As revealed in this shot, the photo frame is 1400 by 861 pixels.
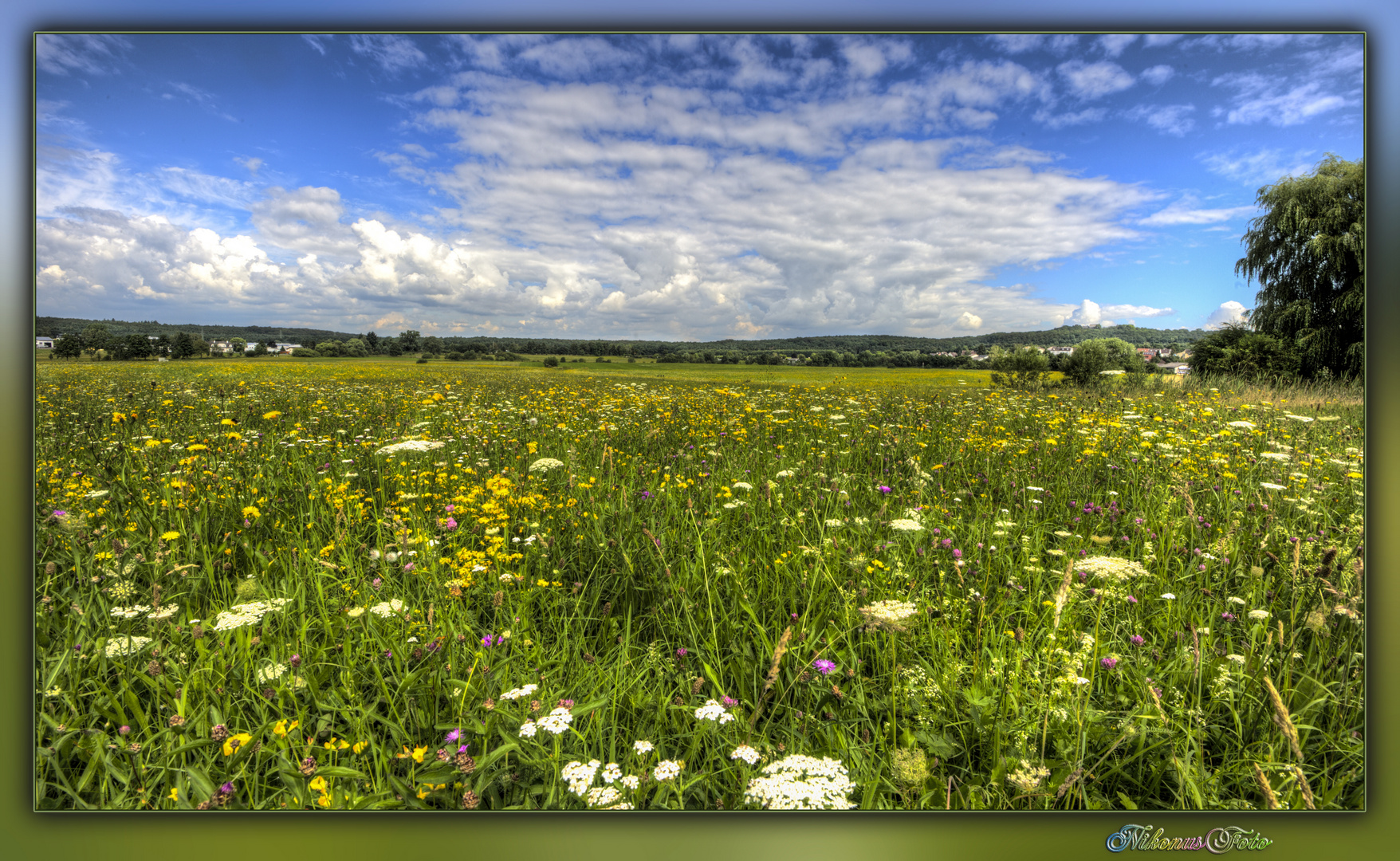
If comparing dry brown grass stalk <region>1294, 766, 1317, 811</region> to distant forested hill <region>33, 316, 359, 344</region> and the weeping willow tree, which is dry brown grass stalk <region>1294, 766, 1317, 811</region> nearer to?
the weeping willow tree

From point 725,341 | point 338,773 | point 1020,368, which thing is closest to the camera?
point 338,773

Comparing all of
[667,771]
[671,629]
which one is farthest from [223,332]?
[667,771]

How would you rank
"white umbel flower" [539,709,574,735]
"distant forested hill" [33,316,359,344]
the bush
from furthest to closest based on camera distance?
the bush < "distant forested hill" [33,316,359,344] < "white umbel flower" [539,709,574,735]

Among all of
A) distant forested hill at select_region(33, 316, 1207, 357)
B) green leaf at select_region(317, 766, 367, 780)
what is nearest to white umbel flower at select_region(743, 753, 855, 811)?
green leaf at select_region(317, 766, 367, 780)

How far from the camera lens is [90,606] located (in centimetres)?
200

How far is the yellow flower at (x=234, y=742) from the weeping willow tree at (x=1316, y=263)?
166 inches

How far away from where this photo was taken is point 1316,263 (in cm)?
267

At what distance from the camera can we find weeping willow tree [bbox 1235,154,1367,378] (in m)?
2.28

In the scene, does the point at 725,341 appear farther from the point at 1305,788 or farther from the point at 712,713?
the point at 1305,788

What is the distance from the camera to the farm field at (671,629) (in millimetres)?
1589

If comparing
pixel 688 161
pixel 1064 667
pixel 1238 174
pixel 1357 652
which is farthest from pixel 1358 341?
pixel 688 161

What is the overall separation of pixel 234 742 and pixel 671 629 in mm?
1404

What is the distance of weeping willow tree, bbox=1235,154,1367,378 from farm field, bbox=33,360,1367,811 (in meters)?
0.46

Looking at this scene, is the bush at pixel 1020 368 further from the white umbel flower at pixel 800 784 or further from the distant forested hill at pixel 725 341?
the white umbel flower at pixel 800 784
